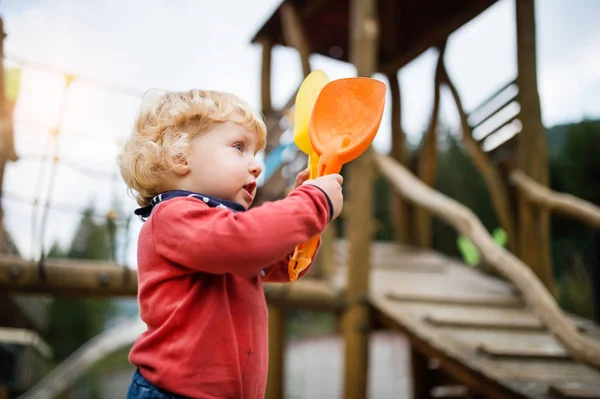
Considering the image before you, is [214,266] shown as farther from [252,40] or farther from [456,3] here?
[252,40]

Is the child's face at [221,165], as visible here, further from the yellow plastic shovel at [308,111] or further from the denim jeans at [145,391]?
the denim jeans at [145,391]

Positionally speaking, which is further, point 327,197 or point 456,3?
point 456,3

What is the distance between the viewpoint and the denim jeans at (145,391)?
2.80 feet

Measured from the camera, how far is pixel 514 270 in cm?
233

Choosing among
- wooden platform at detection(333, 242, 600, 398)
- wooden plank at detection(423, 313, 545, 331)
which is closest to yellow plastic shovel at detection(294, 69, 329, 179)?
wooden platform at detection(333, 242, 600, 398)

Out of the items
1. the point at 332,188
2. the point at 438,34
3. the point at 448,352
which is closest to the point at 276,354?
the point at 448,352

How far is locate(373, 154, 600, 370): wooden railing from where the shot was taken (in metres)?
1.97

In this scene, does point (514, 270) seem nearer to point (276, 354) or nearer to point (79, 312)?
point (276, 354)

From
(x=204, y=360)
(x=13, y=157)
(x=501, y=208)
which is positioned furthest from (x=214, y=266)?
(x=501, y=208)

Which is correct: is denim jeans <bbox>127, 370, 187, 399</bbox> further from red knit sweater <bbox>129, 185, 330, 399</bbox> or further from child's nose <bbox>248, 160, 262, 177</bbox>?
child's nose <bbox>248, 160, 262, 177</bbox>

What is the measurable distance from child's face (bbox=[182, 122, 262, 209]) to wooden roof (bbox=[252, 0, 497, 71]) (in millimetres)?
3598

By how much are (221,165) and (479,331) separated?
230 cm

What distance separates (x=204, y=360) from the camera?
0.85 metres

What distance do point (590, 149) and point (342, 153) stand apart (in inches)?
346
